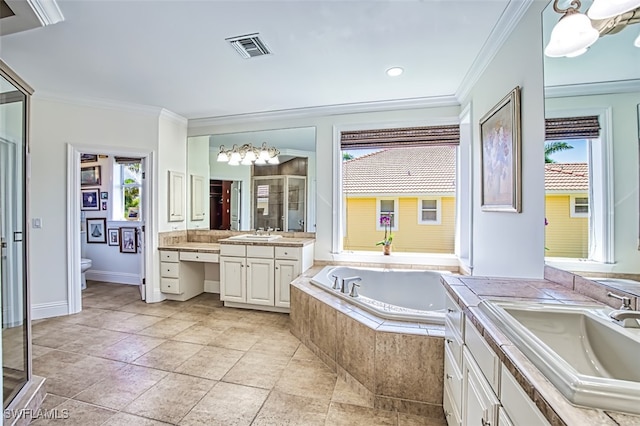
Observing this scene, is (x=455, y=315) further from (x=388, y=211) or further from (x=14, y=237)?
(x=14, y=237)

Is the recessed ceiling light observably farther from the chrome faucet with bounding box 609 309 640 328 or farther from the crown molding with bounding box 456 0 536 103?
the chrome faucet with bounding box 609 309 640 328

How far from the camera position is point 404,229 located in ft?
12.3

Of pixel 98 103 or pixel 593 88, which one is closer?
pixel 593 88

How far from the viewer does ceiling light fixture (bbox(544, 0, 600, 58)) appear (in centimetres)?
129

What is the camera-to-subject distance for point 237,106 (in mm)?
3756

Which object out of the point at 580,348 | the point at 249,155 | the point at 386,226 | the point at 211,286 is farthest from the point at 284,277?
the point at 580,348

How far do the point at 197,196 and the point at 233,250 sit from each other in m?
1.24

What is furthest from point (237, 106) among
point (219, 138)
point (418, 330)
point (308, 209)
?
point (418, 330)

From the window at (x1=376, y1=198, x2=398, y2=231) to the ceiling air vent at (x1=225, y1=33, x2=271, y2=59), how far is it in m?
2.15

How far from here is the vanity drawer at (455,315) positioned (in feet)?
4.59

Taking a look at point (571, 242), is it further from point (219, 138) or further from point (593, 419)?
point (219, 138)

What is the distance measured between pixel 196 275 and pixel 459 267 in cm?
335

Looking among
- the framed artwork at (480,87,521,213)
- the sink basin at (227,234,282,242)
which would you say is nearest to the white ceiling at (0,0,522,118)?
the framed artwork at (480,87,521,213)

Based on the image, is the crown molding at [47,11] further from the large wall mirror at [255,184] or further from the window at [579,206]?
the window at [579,206]
